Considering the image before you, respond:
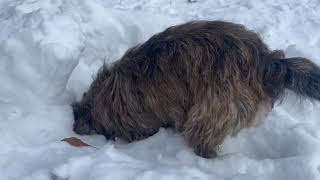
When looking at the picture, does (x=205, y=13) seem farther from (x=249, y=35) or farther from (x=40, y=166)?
(x=40, y=166)

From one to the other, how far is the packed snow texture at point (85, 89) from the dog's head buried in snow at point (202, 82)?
16 centimetres

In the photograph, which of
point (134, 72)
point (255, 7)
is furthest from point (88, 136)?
point (255, 7)

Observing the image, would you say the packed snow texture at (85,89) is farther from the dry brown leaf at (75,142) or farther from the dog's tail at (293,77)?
the dog's tail at (293,77)

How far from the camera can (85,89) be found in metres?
4.23

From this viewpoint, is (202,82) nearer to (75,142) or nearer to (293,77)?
(293,77)

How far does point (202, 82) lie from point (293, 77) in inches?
21.3

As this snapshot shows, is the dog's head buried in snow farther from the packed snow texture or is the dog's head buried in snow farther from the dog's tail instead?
the packed snow texture

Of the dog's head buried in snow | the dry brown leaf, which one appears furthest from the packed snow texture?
the dog's head buried in snow

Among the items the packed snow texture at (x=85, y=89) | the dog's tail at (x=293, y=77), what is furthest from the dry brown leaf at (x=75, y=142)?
the dog's tail at (x=293, y=77)

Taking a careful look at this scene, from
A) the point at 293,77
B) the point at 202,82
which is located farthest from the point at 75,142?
the point at 293,77

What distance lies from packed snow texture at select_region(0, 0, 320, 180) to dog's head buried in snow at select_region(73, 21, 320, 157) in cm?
16

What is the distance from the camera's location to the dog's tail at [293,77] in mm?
3328

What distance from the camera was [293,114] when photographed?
4.06 meters

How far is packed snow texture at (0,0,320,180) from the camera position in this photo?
3314 millimetres
